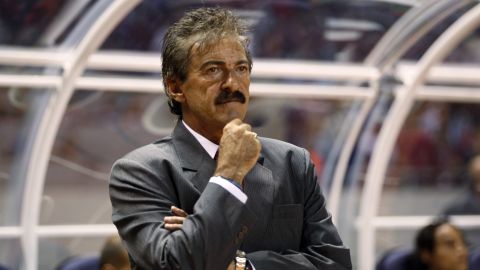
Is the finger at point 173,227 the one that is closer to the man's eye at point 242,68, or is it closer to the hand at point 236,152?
the hand at point 236,152

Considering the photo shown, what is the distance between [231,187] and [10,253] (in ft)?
12.9

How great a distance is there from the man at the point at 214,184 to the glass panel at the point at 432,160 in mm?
5503

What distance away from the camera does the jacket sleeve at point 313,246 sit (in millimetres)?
2640

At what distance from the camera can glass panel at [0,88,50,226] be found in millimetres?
6180

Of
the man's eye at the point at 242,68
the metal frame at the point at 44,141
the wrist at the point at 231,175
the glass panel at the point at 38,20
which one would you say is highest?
the glass panel at the point at 38,20

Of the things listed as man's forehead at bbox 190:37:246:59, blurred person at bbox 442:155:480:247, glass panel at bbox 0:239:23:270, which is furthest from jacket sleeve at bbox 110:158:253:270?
blurred person at bbox 442:155:480:247

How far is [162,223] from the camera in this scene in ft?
8.26

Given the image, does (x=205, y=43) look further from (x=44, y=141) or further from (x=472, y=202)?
(x=472, y=202)

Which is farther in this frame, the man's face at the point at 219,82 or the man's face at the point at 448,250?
the man's face at the point at 448,250

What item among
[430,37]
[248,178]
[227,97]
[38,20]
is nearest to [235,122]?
[227,97]

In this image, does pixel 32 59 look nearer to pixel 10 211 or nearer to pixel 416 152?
pixel 10 211

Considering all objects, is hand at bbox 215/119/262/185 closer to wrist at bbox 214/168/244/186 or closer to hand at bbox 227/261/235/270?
wrist at bbox 214/168/244/186

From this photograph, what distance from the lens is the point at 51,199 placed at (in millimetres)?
6652

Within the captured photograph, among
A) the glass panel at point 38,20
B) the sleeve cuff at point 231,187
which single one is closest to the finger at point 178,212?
the sleeve cuff at point 231,187
